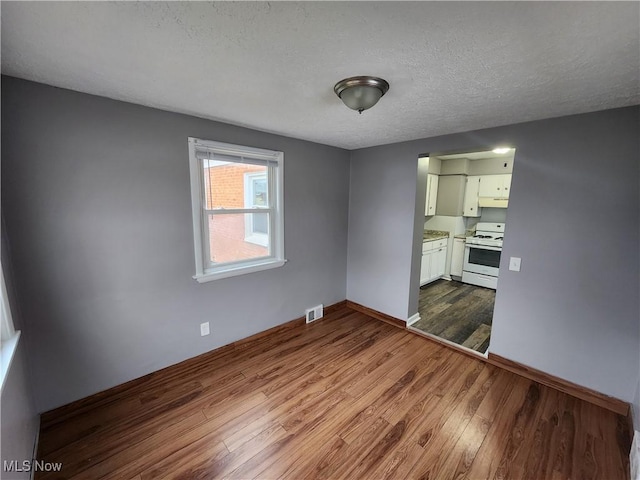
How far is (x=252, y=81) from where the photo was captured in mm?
1527

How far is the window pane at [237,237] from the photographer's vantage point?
8.16 ft

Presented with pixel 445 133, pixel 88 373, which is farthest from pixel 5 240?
pixel 445 133

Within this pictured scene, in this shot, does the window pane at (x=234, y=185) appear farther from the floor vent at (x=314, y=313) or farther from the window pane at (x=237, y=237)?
the floor vent at (x=314, y=313)

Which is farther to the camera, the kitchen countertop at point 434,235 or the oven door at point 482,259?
the kitchen countertop at point 434,235

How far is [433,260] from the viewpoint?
15.4 ft

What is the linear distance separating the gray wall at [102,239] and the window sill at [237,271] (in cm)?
7

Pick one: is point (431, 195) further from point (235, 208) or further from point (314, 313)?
point (235, 208)

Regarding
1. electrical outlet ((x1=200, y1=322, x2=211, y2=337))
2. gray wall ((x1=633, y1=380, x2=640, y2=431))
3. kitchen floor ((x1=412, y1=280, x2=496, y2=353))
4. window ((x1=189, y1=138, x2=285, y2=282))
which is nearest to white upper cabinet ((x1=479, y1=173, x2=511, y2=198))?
kitchen floor ((x1=412, y1=280, x2=496, y2=353))

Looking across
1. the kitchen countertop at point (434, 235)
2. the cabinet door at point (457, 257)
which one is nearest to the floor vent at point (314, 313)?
the kitchen countertop at point (434, 235)

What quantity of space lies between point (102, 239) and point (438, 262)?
4.85 m

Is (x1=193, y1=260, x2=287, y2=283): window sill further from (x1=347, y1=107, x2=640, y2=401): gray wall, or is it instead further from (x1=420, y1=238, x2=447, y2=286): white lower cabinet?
(x1=420, y1=238, x2=447, y2=286): white lower cabinet

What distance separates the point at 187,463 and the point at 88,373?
3.43 feet

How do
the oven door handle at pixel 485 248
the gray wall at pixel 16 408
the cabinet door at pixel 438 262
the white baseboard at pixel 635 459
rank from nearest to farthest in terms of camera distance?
the gray wall at pixel 16 408, the white baseboard at pixel 635 459, the oven door handle at pixel 485 248, the cabinet door at pixel 438 262

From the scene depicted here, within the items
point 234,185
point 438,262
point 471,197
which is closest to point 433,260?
point 438,262
